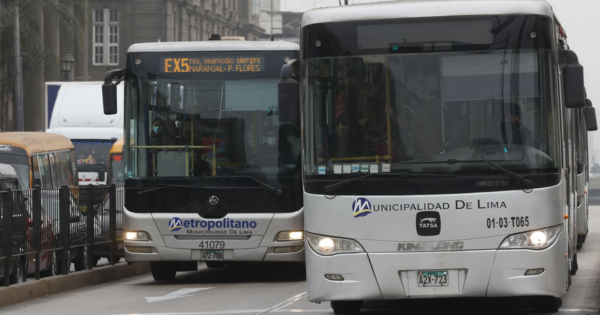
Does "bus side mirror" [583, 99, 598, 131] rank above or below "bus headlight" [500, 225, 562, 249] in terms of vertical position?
above

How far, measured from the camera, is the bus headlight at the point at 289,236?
578 inches

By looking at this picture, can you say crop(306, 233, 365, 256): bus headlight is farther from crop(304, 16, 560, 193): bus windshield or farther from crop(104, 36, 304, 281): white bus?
crop(104, 36, 304, 281): white bus

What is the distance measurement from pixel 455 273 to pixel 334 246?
1052mm

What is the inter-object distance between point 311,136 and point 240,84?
17.0ft

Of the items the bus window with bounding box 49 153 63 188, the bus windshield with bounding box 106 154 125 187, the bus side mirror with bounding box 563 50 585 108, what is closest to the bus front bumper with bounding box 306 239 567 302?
the bus side mirror with bounding box 563 50 585 108

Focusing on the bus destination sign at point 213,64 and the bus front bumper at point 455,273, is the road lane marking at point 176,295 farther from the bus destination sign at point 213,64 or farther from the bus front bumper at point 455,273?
the bus front bumper at point 455,273

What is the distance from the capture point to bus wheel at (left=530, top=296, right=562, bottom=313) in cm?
1024

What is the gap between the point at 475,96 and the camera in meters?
9.51

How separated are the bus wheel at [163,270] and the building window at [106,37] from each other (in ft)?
179

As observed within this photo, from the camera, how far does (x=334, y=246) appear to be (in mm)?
9664

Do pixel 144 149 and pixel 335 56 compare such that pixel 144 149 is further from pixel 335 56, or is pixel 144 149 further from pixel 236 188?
pixel 335 56

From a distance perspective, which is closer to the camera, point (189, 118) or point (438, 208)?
point (438, 208)

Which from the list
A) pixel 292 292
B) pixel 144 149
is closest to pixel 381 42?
pixel 292 292

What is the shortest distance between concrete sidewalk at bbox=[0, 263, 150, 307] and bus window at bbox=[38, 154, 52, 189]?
29.4ft
